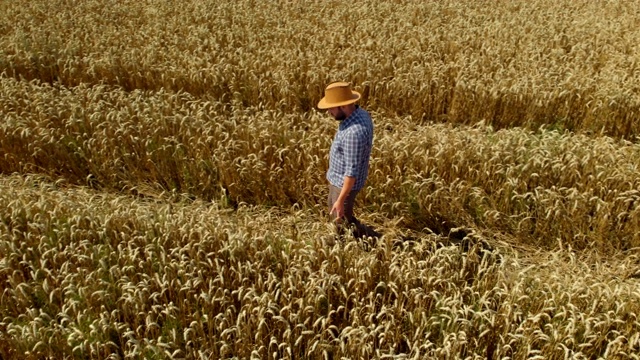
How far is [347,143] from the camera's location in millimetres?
5082

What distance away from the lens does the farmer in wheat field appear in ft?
16.5

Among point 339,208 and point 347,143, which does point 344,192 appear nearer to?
point 339,208

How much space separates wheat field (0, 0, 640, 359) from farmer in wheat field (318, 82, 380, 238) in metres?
0.54

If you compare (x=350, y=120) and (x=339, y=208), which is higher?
(x=350, y=120)

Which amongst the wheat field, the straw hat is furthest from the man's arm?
the straw hat

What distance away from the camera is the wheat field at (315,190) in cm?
424

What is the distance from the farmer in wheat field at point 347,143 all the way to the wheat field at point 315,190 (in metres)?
0.54

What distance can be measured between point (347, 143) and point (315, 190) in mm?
1993

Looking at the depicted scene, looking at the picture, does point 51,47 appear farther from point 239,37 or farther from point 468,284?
point 468,284

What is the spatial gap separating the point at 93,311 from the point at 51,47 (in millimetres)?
8666

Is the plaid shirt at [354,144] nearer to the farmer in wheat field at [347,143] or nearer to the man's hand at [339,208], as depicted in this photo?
the farmer in wheat field at [347,143]

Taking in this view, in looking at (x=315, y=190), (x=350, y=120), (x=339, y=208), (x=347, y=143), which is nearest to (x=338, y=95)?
(x=350, y=120)

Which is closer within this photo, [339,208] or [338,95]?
[338,95]

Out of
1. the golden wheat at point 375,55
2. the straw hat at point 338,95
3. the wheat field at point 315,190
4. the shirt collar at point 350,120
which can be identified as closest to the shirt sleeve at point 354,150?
the shirt collar at point 350,120
